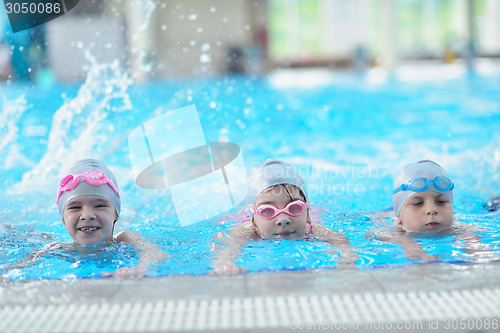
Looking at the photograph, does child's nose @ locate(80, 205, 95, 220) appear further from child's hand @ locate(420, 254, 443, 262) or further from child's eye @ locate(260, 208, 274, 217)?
child's hand @ locate(420, 254, 443, 262)

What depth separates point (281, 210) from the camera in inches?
143

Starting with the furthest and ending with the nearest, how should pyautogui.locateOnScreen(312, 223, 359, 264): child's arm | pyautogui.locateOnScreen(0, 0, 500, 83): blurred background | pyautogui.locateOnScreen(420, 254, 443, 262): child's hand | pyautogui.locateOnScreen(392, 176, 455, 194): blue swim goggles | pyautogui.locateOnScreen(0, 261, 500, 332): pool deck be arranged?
pyautogui.locateOnScreen(0, 0, 500, 83): blurred background < pyautogui.locateOnScreen(392, 176, 455, 194): blue swim goggles < pyautogui.locateOnScreen(312, 223, 359, 264): child's arm < pyautogui.locateOnScreen(420, 254, 443, 262): child's hand < pyautogui.locateOnScreen(0, 261, 500, 332): pool deck

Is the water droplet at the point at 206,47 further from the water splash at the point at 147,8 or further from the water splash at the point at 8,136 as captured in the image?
the water splash at the point at 8,136

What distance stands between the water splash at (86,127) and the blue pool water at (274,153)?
2cm

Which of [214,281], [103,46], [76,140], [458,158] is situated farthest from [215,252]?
[103,46]

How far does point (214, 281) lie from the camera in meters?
2.84

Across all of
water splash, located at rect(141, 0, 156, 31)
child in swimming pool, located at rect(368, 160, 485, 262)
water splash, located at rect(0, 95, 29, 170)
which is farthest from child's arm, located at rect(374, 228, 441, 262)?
water splash, located at rect(141, 0, 156, 31)

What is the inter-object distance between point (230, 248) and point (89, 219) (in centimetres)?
87

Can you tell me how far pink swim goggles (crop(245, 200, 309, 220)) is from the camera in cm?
363

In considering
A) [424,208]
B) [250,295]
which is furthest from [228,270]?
[424,208]

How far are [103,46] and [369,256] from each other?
32.9 feet

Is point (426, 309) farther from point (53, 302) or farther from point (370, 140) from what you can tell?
point (370, 140)

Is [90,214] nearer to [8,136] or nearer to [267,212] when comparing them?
[267,212]

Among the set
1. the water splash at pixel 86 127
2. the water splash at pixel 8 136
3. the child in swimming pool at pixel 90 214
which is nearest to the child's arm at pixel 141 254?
the child in swimming pool at pixel 90 214
